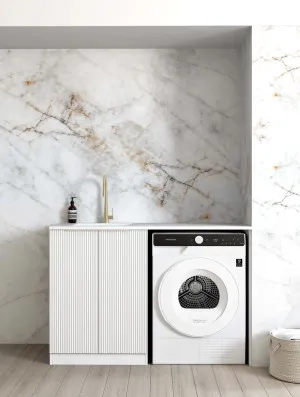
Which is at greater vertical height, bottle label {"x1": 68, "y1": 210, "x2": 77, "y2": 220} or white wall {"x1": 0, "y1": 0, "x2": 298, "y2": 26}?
white wall {"x1": 0, "y1": 0, "x2": 298, "y2": 26}

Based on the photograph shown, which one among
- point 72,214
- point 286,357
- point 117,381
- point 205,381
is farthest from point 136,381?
point 72,214

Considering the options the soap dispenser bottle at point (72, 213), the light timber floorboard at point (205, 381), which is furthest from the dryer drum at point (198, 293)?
the soap dispenser bottle at point (72, 213)

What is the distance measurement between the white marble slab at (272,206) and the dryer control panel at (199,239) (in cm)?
13

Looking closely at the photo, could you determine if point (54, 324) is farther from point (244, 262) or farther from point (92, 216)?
point (244, 262)

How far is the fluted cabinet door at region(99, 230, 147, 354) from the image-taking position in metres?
3.84

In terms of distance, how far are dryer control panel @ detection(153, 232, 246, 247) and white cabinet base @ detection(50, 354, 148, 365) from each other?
75 cm

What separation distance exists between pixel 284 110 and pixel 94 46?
1.42m

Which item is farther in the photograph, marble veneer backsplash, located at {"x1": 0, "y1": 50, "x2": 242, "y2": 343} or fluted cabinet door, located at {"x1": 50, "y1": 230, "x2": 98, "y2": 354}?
marble veneer backsplash, located at {"x1": 0, "y1": 50, "x2": 242, "y2": 343}

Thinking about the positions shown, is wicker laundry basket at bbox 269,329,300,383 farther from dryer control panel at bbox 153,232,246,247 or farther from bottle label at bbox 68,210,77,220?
bottle label at bbox 68,210,77,220

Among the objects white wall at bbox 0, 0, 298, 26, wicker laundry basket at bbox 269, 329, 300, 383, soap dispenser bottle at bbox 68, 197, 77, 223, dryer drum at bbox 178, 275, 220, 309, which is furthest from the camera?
soap dispenser bottle at bbox 68, 197, 77, 223

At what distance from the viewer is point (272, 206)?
151 inches

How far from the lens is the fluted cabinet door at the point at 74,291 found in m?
3.83

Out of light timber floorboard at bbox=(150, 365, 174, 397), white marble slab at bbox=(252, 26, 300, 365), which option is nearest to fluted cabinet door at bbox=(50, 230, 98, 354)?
light timber floorboard at bbox=(150, 365, 174, 397)

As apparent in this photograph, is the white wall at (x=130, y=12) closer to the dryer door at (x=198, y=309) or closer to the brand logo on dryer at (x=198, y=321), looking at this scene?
the dryer door at (x=198, y=309)
